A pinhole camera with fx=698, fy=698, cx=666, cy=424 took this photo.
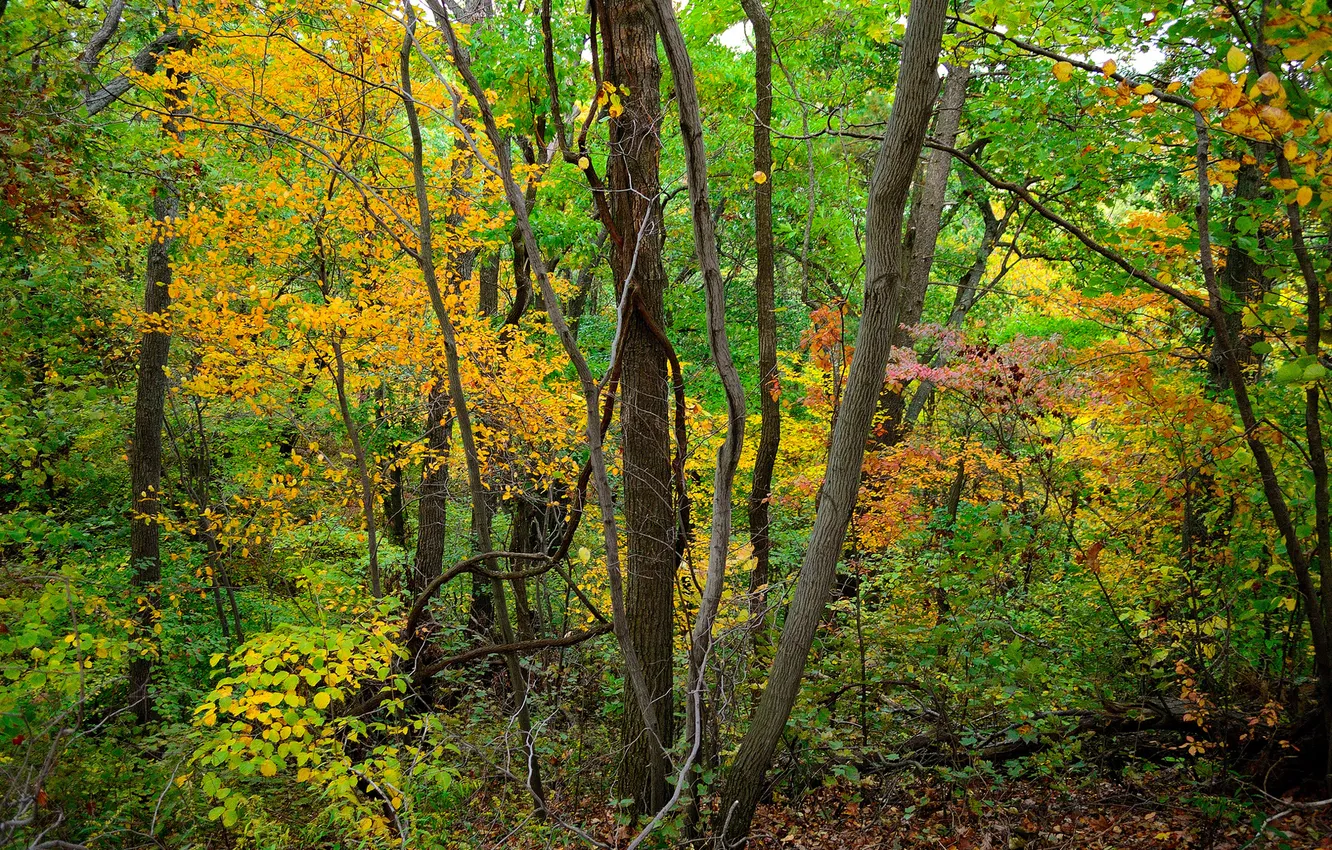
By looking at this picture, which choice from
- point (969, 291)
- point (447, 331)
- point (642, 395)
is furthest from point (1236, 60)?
point (969, 291)

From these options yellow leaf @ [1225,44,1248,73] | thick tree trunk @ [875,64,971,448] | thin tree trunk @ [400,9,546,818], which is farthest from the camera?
thick tree trunk @ [875,64,971,448]

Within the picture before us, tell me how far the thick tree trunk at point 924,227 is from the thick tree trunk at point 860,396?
5.98 metres

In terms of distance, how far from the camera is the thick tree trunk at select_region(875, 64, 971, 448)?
926cm

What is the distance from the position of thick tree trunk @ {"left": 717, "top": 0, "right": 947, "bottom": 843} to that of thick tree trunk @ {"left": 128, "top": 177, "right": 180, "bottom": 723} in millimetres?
8082

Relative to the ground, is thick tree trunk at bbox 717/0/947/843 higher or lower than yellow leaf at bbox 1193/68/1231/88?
lower

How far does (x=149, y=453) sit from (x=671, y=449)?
307 inches

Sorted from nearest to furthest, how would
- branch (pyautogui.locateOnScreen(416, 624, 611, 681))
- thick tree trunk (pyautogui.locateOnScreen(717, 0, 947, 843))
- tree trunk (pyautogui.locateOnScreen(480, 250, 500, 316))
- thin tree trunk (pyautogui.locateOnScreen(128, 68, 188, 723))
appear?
thick tree trunk (pyautogui.locateOnScreen(717, 0, 947, 843))
branch (pyautogui.locateOnScreen(416, 624, 611, 681))
thin tree trunk (pyautogui.locateOnScreen(128, 68, 188, 723))
tree trunk (pyautogui.locateOnScreen(480, 250, 500, 316))

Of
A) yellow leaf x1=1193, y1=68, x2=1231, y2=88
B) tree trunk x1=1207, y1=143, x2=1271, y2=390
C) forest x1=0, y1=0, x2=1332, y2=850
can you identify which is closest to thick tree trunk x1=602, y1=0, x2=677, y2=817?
forest x1=0, y1=0, x2=1332, y2=850

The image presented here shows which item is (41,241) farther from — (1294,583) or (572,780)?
(1294,583)

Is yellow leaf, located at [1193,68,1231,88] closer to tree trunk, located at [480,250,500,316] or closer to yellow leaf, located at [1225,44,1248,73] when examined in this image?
yellow leaf, located at [1225,44,1248,73]

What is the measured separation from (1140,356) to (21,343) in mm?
11754

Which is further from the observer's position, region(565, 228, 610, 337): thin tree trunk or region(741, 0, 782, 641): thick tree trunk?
region(565, 228, 610, 337): thin tree trunk

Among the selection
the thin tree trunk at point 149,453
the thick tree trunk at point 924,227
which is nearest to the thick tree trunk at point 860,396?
the thick tree trunk at point 924,227

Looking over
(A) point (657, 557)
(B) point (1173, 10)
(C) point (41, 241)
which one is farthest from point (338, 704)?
(B) point (1173, 10)
